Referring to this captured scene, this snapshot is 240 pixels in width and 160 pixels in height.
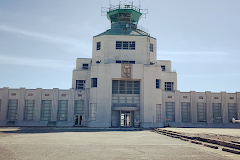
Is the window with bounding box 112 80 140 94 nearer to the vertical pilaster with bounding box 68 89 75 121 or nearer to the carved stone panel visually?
the carved stone panel

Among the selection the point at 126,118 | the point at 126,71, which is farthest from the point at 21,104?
the point at 126,71

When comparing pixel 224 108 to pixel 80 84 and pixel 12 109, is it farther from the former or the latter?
pixel 12 109

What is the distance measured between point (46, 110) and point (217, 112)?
32.5 meters

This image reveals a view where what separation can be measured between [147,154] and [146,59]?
3250 centimetres

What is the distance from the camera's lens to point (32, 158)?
11.6 metres

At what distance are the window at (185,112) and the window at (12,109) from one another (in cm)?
3139

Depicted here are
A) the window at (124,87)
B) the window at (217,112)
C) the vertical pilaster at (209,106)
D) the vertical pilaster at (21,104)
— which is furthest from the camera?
the window at (217,112)

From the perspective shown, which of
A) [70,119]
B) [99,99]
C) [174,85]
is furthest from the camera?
[174,85]

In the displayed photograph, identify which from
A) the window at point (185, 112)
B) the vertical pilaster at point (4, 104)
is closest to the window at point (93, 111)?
the vertical pilaster at point (4, 104)

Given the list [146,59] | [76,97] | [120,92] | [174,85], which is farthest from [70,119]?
[174,85]

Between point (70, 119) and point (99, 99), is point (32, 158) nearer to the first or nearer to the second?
point (99, 99)

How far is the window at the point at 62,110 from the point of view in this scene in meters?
44.5

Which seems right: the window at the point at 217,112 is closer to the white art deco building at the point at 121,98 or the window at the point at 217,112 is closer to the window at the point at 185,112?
the white art deco building at the point at 121,98

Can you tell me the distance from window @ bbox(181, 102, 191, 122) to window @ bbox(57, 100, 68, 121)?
2197cm
